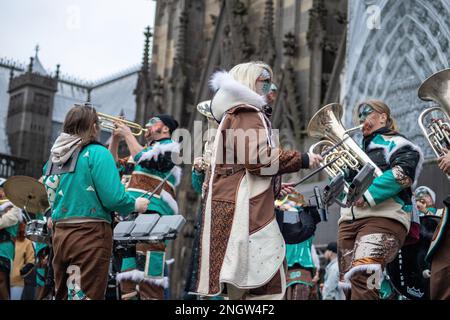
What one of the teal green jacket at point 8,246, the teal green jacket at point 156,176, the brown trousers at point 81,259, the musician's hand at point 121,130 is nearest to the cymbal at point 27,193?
the teal green jacket at point 156,176

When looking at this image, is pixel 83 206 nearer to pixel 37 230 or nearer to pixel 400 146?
pixel 37 230

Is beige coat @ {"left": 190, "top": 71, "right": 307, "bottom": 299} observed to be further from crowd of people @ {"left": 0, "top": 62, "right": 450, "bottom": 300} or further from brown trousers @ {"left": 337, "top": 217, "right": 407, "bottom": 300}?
brown trousers @ {"left": 337, "top": 217, "right": 407, "bottom": 300}

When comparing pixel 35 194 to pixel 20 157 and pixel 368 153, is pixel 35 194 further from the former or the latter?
pixel 20 157

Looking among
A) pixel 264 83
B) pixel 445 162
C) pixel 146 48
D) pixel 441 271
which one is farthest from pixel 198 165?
pixel 146 48

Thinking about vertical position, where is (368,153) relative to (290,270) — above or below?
above

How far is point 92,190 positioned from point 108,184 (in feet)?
0.50

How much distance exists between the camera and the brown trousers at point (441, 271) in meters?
6.14

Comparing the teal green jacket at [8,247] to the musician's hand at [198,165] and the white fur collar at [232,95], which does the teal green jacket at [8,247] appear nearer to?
the musician's hand at [198,165]

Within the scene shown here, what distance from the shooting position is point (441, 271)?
20.3 feet

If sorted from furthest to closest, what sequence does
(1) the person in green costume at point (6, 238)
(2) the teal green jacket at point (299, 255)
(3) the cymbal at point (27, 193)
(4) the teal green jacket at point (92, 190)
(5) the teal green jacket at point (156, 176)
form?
(2) the teal green jacket at point (299, 255) < (1) the person in green costume at point (6, 238) < (5) the teal green jacket at point (156, 176) < (3) the cymbal at point (27, 193) < (4) the teal green jacket at point (92, 190)

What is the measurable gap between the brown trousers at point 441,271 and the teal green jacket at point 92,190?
8.18 feet
